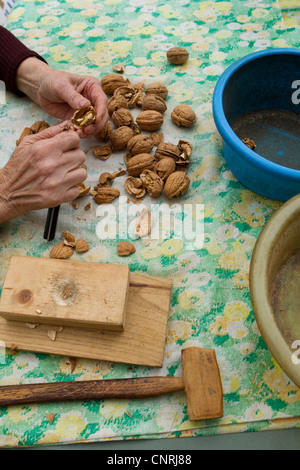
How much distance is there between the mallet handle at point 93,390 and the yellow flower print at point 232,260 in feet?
1.05

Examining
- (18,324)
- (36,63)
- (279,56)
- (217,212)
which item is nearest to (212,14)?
(279,56)

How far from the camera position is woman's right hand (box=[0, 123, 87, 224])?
3.07 feet

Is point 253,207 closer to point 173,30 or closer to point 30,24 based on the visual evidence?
point 173,30

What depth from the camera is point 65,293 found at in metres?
0.88

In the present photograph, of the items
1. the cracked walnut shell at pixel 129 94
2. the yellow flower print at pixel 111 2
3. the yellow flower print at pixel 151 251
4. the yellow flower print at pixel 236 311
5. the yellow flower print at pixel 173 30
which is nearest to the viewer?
the yellow flower print at pixel 236 311

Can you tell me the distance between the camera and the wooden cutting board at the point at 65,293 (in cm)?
84

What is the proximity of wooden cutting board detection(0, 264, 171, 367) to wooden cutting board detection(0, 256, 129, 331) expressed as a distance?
0.08 feet

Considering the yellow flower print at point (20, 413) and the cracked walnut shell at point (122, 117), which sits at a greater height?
the cracked walnut shell at point (122, 117)

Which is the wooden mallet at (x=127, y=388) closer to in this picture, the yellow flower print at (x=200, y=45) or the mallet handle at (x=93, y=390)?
the mallet handle at (x=93, y=390)

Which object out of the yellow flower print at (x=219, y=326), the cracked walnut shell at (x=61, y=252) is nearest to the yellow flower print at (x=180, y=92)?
the cracked walnut shell at (x=61, y=252)

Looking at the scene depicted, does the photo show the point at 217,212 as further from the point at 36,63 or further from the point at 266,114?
the point at 36,63

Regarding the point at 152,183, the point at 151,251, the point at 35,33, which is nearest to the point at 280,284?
the point at 151,251

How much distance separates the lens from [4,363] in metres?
0.89
